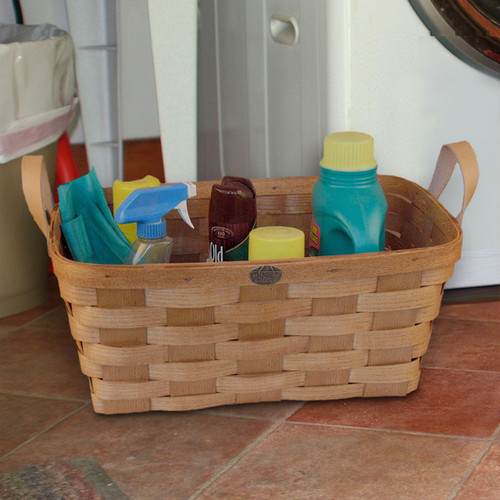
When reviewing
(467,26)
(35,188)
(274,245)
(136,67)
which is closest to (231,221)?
(274,245)

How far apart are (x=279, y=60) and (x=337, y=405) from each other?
0.51 metres

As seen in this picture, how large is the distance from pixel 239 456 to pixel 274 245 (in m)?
0.23

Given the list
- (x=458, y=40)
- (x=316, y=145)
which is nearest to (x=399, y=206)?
(x=316, y=145)

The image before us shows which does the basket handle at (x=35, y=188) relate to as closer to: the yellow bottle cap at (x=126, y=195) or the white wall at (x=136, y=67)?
the yellow bottle cap at (x=126, y=195)

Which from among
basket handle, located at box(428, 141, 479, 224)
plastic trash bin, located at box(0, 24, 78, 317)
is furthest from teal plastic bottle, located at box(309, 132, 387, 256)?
plastic trash bin, located at box(0, 24, 78, 317)

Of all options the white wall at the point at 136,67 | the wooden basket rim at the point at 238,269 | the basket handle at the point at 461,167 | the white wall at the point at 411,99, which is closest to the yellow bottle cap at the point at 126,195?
the wooden basket rim at the point at 238,269

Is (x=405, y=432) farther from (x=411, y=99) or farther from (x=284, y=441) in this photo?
(x=411, y=99)

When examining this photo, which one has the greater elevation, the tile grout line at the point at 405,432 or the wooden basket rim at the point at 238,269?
the wooden basket rim at the point at 238,269

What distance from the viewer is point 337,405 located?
831 millimetres

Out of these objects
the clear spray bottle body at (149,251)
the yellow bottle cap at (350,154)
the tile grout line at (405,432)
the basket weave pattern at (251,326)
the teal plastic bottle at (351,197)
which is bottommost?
the tile grout line at (405,432)

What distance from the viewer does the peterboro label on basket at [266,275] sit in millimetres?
719

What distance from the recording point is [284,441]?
0.76 metres

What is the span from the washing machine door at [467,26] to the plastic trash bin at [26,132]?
56cm

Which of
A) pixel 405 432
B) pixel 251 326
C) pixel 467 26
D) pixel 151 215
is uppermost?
→ pixel 467 26
